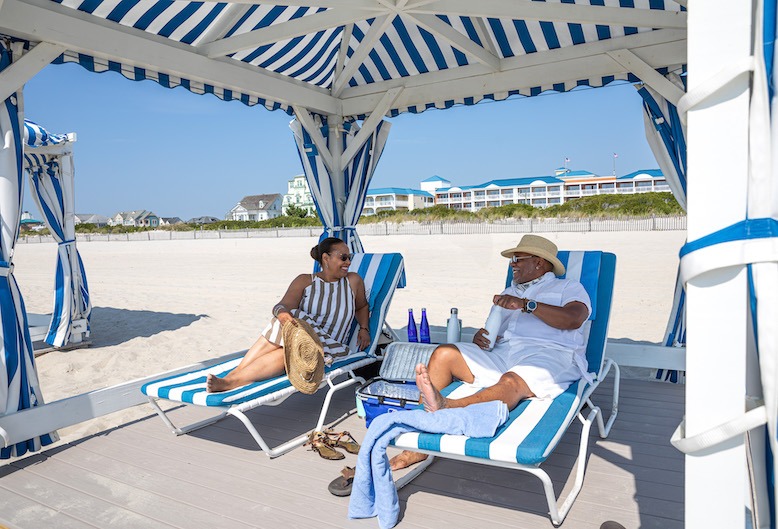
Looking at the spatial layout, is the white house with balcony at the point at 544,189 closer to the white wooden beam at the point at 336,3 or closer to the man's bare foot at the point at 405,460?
the white wooden beam at the point at 336,3

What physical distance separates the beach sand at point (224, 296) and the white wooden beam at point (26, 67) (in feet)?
7.22

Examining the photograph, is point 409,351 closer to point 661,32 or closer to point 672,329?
point 672,329

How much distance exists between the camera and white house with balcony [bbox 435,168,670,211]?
53031 millimetres

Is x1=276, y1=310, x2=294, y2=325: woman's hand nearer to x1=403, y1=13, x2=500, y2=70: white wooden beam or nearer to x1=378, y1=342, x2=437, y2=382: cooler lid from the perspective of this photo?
x1=378, y1=342, x2=437, y2=382: cooler lid

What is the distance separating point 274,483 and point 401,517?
2.36 feet

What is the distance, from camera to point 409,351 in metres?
3.88

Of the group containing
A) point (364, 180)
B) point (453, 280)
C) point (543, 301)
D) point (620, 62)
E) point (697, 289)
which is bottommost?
point (453, 280)

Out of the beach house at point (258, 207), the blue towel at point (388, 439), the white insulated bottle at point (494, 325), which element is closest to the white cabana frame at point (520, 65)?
the blue towel at point (388, 439)

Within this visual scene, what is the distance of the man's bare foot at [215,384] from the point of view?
3.11m

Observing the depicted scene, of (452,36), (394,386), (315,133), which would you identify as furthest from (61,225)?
(394,386)

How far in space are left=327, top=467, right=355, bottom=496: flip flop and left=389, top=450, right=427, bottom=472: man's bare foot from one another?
0.23 meters

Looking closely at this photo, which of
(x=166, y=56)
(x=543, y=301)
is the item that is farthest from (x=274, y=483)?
(x=166, y=56)

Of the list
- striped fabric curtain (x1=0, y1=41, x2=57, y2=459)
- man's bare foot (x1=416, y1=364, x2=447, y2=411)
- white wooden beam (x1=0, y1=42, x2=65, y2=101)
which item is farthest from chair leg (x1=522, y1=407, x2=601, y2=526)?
white wooden beam (x1=0, y1=42, x2=65, y2=101)

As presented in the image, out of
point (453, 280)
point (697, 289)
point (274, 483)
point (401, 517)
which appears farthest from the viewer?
point (453, 280)
